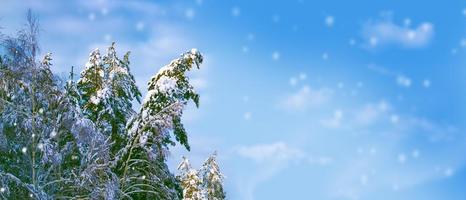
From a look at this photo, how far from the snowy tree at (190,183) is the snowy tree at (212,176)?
359cm

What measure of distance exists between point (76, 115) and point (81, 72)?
17.5ft

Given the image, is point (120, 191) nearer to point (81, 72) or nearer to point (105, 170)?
point (105, 170)

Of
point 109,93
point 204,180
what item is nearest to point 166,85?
point 109,93

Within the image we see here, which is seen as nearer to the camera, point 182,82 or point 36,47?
point 36,47

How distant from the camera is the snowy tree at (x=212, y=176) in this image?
39.2 m

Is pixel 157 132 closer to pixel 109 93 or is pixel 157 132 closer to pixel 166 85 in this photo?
pixel 166 85

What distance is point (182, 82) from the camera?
21.5 m

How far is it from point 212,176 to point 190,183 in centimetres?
550

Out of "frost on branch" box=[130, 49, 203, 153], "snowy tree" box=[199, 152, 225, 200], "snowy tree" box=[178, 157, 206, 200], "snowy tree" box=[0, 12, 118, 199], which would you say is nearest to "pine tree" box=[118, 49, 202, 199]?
"frost on branch" box=[130, 49, 203, 153]

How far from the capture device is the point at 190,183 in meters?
34.0

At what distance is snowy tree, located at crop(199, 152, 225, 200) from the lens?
128 feet

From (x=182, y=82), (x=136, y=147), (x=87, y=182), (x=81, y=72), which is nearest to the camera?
(x=87, y=182)

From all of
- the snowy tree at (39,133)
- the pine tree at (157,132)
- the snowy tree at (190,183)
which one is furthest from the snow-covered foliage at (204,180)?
the snowy tree at (39,133)

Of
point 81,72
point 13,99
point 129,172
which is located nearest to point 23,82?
point 13,99
